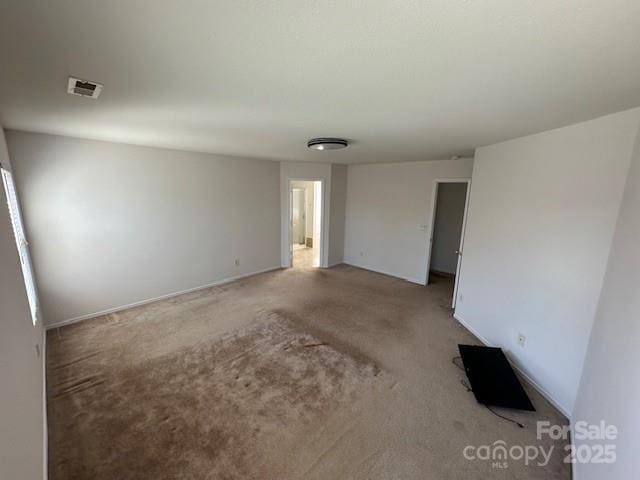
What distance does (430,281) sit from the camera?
5375 millimetres

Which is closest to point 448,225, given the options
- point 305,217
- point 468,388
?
point 468,388

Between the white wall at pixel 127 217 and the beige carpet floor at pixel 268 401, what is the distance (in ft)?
1.73

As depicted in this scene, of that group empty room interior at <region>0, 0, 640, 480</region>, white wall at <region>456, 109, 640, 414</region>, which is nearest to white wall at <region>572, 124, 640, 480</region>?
empty room interior at <region>0, 0, 640, 480</region>

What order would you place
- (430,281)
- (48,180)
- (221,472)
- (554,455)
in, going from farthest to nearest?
(430,281) < (48,180) < (554,455) < (221,472)

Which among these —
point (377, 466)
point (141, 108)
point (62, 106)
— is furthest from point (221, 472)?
point (62, 106)

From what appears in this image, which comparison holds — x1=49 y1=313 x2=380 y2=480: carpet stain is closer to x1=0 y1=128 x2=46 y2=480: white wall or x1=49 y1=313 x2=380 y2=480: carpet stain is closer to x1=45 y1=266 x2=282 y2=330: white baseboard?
x1=0 y1=128 x2=46 y2=480: white wall

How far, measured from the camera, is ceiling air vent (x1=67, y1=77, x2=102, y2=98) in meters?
1.46

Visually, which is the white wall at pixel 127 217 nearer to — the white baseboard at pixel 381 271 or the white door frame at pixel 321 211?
the white door frame at pixel 321 211

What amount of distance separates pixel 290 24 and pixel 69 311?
430cm

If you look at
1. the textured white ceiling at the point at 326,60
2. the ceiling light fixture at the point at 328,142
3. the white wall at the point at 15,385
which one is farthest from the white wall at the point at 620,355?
the white wall at the point at 15,385

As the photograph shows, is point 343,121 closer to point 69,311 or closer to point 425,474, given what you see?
point 425,474

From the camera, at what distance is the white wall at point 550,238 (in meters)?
1.95

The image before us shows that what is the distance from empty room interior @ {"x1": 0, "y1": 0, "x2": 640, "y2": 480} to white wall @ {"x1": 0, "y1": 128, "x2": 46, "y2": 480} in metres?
0.02

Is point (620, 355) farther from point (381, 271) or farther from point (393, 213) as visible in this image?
point (381, 271)
